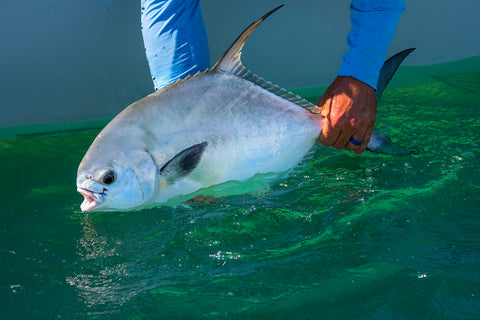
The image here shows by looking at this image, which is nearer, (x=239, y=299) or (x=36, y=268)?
(x=239, y=299)

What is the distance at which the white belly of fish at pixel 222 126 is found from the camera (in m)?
1.70

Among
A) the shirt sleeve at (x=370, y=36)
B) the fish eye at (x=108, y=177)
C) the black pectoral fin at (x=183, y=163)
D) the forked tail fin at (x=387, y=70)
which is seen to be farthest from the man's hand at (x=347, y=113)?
the fish eye at (x=108, y=177)

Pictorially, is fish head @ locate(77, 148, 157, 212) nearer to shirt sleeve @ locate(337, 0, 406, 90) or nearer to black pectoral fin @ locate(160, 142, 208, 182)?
→ black pectoral fin @ locate(160, 142, 208, 182)

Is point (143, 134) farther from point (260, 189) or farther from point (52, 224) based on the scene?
point (52, 224)

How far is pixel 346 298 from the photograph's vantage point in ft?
4.91

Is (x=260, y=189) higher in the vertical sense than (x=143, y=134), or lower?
lower

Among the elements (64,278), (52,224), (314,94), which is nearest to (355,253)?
(64,278)

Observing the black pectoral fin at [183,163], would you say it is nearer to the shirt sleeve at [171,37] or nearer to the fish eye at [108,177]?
the fish eye at [108,177]

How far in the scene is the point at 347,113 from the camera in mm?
1878

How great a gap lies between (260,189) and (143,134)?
0.58 meters

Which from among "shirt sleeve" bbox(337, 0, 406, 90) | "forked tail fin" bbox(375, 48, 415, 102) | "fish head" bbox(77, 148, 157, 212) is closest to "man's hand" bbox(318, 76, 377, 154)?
"shirt sleeve" bbox(337, 0, 406, 90)

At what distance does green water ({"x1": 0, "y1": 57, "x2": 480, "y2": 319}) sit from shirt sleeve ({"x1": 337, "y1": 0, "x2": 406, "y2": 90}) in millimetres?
489

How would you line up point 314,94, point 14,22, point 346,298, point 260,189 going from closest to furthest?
point 346,298 < point 260,189 < point 14,22 < point 314,94

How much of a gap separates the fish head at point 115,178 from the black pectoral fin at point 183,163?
1.9 inches
